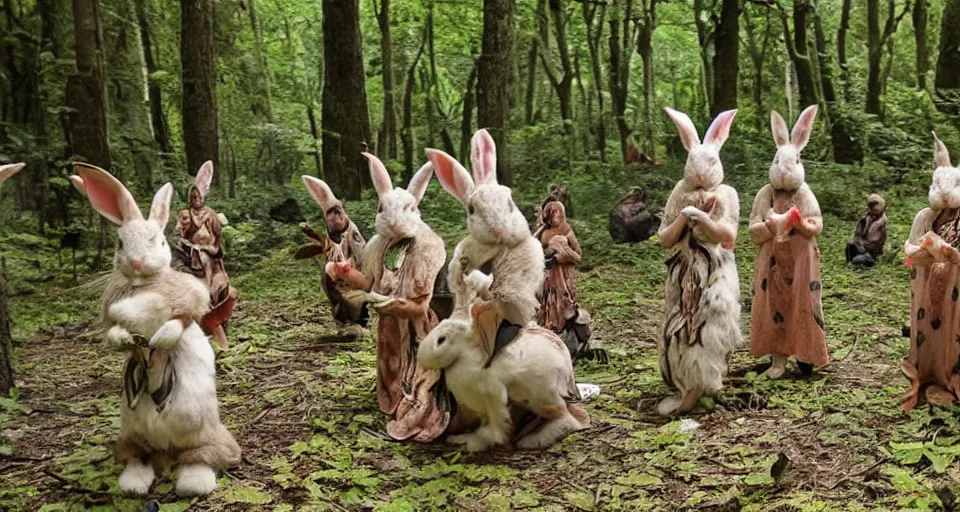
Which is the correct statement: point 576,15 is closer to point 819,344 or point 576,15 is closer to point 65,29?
point 65,29

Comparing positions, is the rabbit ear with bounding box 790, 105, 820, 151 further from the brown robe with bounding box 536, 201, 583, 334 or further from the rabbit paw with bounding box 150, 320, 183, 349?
the rabbit paw with bounding box 150, 320, 183, 349

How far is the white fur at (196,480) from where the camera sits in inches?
160

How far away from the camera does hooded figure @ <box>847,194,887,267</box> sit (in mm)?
9453

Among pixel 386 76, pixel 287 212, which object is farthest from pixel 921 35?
pixel 287 212

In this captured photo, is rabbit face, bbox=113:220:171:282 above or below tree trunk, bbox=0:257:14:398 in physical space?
above

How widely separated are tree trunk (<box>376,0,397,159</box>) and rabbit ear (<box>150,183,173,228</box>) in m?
12.4

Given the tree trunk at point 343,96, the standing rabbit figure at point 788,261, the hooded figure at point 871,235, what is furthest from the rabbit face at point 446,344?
the tree trunk at point 343,96

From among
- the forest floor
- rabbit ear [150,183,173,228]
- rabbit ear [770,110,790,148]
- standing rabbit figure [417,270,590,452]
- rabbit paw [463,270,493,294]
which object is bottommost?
the forest floor

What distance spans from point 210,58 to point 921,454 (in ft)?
35.3

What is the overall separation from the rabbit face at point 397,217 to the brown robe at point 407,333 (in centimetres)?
7

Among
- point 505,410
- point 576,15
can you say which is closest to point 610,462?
point 505,410

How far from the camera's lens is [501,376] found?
14.8ft

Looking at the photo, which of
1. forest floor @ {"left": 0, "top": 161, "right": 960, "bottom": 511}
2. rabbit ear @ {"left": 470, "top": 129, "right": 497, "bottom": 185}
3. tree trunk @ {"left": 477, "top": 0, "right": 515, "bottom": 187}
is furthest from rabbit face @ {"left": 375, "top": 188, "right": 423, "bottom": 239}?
tree trunk @ {"left": 477, "top": 0, "right": 515, "bottom": 187}

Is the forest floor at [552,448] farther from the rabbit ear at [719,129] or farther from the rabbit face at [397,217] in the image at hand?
the rabbit ear at [719,129]
